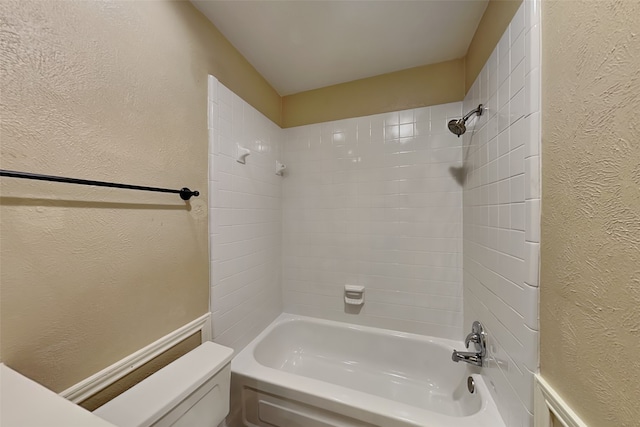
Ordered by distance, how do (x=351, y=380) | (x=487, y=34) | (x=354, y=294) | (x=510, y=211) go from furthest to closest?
(x=354, y=294)
(x=351, y=380)
(x=487, y=34)
(x=510, y=211)

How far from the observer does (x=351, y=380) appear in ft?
5.44

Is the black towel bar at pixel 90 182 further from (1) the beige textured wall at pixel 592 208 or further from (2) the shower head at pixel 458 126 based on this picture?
(2) the shower head at pixel 458 126

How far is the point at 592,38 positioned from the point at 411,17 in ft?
3.09

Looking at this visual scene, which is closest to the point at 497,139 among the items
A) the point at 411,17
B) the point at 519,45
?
the point at 519,45

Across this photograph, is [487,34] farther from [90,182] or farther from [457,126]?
[90,182]

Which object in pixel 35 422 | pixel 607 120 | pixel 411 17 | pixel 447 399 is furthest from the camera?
pixel 447 399

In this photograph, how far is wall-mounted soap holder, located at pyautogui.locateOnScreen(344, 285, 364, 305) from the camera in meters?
1.77

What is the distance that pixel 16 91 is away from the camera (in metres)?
0.59

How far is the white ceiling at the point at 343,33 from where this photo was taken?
3.78 feet

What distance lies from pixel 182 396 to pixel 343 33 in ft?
6.19

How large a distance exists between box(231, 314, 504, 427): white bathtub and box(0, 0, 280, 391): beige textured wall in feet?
1.99

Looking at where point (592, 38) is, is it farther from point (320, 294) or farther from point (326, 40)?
point (320, 294)

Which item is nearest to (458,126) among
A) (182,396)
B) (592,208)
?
(592,208)

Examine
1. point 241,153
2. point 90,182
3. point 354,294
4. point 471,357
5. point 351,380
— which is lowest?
point 351,380
